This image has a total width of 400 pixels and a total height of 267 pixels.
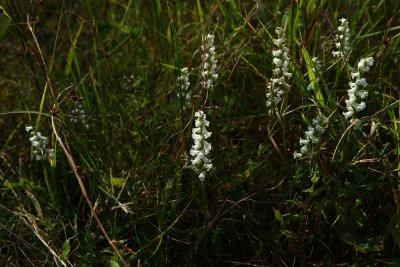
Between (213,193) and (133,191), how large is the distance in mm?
364

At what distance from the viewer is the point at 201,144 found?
2.22m

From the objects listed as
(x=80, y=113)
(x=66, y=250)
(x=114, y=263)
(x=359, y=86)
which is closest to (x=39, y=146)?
(x=80, y=113)

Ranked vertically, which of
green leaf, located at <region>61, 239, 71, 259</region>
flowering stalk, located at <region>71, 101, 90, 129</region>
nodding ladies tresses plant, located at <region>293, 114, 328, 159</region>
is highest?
nodding ladies tresses plant, located at <region>293, 114, 328, 159</region>

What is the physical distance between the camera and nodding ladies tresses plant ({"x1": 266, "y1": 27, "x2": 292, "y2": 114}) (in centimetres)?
234

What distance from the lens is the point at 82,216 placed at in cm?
284

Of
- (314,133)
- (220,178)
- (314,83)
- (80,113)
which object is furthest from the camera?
(80,113)

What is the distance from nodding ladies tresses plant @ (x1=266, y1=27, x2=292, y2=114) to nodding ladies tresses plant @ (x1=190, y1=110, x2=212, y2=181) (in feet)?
1.21

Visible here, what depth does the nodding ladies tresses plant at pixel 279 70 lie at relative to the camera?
7.66 feet

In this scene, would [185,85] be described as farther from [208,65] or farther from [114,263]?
[114,263]

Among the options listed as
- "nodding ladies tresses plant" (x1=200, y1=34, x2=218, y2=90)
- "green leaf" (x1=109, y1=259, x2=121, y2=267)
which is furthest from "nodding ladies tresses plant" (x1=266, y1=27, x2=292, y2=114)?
"green leaf" (x1=109, y1=259, x2=121, y2=267)

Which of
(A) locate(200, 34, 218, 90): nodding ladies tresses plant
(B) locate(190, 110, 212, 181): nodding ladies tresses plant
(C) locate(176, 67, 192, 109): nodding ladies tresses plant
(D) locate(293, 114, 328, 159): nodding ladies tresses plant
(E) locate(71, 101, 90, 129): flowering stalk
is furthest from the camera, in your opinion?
(E) locate(71, 101, 90, 129): flowering stalk

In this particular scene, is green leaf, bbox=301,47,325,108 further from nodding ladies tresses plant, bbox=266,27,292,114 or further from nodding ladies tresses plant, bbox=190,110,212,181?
nodding ladies tresses plant, bbox=190,110,212,181

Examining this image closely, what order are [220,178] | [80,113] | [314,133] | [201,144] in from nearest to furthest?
1. [201,144]
2. [314,133]
3. [220,178]
4. [80,113]

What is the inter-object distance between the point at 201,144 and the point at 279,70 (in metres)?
0.47
